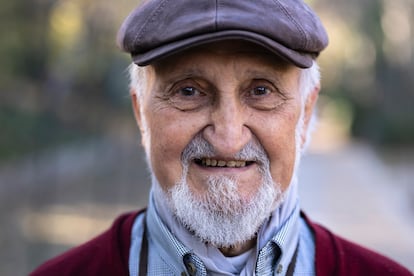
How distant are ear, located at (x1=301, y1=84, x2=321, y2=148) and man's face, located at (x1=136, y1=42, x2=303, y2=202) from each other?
0.17m

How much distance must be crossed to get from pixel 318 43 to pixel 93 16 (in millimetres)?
15817

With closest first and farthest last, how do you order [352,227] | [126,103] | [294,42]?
[294,42], [352,227], [126,103]

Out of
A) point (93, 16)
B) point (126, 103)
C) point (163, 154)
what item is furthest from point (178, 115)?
point (126, 103)

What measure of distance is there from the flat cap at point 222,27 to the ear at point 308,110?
25 cm

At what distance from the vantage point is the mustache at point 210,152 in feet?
6.88

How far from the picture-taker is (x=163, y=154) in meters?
2.16

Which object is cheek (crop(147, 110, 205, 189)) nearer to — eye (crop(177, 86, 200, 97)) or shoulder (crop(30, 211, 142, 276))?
eye (crop(177, 86, 200, 97))

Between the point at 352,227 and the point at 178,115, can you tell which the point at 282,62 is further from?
the point at 352,227

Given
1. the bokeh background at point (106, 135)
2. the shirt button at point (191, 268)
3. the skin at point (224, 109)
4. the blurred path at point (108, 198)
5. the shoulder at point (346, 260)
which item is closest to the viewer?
the skin at point (224, 109)

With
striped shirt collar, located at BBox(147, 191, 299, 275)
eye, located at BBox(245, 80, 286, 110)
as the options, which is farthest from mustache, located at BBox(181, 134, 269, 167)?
striped shirt collar, located at BBox(147, 191, 299, 275)

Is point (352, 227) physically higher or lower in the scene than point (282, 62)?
lower

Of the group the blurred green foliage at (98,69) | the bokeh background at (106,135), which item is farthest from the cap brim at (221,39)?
the blurred green foliage at (98,69)

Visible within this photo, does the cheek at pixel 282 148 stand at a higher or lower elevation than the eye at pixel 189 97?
lower

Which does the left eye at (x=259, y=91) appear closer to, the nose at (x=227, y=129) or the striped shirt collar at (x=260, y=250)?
the nose at (x=227, y=129)
